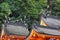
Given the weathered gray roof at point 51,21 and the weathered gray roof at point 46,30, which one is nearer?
the weathered gray roof at point 46,30

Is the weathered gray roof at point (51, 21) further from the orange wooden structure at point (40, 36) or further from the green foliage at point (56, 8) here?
the green foliage at point (56, 8)

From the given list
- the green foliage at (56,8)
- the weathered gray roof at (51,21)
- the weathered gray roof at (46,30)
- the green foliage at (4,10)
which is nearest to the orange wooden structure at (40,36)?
the weathered gray roof at (46,30)

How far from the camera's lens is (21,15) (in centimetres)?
3700

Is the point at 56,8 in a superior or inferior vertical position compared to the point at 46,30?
inferior

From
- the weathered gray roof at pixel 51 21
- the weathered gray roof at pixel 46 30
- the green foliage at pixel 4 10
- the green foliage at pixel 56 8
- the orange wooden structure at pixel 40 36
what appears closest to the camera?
the orange wooden structure at pixel 40 36

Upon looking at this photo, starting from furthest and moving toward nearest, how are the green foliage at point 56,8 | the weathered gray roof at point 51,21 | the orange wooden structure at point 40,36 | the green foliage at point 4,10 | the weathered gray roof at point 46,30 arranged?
the green foliage at point 56,8, the green foliage at point 4,10, the weathered gray roof at point 51,21, the weathered gray roof at point 46,30, the orange wooden structure at point 40,36

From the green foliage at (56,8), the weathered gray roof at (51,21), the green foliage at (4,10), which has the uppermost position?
the weathered gray roof at (51,21)

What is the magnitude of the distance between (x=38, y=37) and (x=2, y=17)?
1907cm

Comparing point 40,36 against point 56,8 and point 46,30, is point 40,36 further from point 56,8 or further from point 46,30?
point 56,8

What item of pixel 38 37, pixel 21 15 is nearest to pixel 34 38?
pixel 38 37

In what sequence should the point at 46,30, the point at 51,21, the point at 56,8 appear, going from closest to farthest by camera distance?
the point at 46,30 < the point at 51,21 < the point at 56,8

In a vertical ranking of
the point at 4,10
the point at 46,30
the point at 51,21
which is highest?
the point at 46,30

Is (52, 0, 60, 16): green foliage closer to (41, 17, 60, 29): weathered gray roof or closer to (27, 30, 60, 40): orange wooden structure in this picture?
(41, 17, 60, 29): weathered gray roof

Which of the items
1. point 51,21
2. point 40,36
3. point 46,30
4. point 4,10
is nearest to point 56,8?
point 4,10
